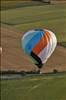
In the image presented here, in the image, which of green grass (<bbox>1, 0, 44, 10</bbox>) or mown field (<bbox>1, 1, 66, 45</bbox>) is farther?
green grass (<bbox>1, 0, 44, 10</bbox>)

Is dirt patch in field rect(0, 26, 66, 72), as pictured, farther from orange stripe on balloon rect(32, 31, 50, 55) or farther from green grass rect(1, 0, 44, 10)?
green grass rect(1, 0, 44, 10)

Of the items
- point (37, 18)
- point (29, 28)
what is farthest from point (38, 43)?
point (37, 18)

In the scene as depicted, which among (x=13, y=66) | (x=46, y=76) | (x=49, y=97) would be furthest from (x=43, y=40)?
(x=13, y=66)

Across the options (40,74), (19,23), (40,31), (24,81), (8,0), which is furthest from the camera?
(8,0)

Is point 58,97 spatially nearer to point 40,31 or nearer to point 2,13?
point 40,31

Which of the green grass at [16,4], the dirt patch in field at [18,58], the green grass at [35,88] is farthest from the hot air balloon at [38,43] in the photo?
the green grass at [16,4]

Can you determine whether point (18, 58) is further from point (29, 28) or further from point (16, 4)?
point (16, 4)

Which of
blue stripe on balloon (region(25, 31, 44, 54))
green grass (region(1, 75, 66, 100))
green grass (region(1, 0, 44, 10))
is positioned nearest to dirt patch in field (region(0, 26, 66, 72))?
green grass (region(1, 75, 66, 100))
